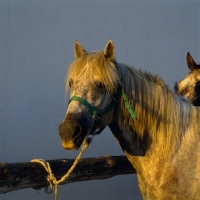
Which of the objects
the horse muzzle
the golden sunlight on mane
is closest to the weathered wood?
the horse muzzle

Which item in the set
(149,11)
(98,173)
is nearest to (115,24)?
(149,11)

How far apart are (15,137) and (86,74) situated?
163cm

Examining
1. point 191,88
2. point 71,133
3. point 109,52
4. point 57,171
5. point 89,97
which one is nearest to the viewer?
point 71,133

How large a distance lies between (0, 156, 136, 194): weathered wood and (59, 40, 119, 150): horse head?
2.19ft

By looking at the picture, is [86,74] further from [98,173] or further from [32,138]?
[32,138]

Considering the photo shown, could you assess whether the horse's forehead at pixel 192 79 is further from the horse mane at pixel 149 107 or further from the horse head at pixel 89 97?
the horse head at pixel 89 97

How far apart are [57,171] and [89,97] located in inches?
37.1

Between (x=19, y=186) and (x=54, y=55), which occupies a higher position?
(x=54, y=55)

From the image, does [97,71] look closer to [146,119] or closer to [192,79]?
[146,119]

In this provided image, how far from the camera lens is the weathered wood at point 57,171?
2.57m

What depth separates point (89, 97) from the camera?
A: 7.03ft

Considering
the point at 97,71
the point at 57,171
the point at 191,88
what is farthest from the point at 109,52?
the point at 191,88

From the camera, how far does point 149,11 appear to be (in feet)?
15.5

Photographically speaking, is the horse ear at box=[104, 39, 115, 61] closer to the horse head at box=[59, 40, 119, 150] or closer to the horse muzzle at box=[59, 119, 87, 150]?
the horse head at box=[59, 40, 119, 150]
